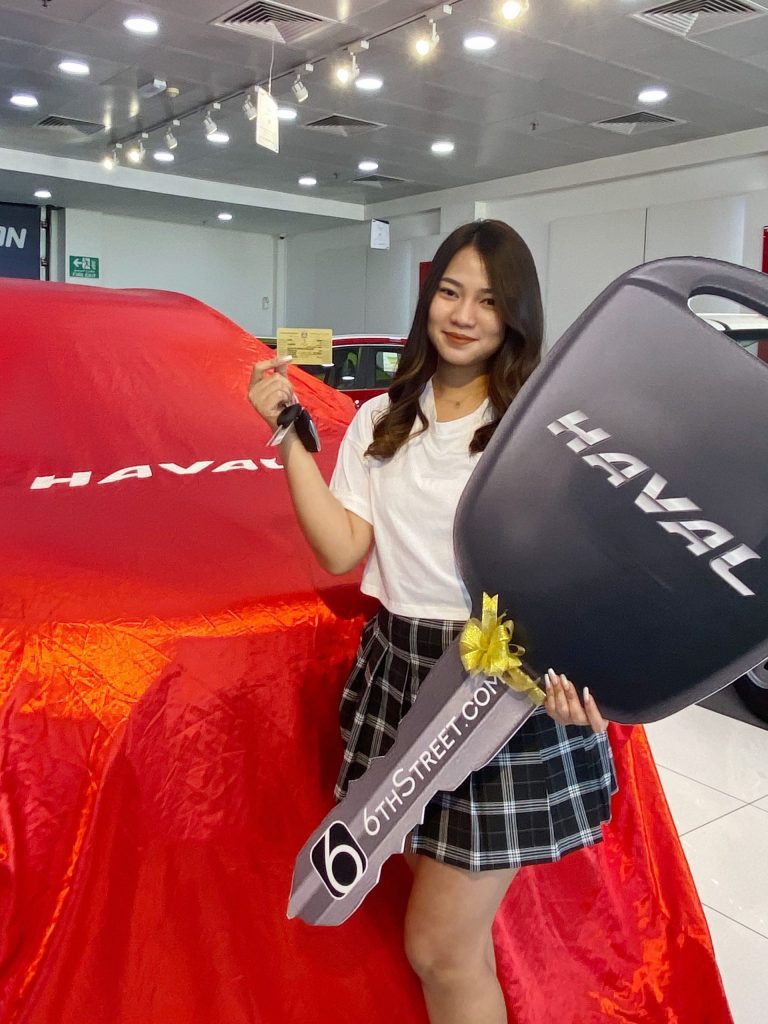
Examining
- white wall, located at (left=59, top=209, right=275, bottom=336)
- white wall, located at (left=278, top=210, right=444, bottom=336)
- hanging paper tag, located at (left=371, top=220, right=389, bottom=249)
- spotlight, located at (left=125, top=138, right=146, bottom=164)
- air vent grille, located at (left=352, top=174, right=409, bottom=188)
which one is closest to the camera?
hanging paper tag, located at (left=371, top=220, right=389, bottom=249)

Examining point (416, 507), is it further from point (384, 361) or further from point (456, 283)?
point (384, 361)

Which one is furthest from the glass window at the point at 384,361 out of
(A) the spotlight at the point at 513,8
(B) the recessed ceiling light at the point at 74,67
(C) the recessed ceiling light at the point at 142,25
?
(B) the recessed ceiling light at the point at 74,67

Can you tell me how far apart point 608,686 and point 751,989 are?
3.67ft

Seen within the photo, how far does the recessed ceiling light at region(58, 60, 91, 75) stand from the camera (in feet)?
21.4

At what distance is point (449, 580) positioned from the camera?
3.58 feet

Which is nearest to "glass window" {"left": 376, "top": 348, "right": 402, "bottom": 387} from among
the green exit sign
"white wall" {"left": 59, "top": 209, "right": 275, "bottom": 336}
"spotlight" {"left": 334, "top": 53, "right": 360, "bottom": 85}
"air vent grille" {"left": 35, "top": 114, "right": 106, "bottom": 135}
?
"spotlight" {"left": 334, "top": 53, "right": 360, "bottom": 85}

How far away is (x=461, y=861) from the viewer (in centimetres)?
106

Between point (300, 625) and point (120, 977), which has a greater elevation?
point (300, 625)

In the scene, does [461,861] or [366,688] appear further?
[366,688]

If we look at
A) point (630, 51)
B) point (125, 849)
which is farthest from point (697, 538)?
point (630, 51)

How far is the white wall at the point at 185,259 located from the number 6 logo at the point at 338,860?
1262 cm

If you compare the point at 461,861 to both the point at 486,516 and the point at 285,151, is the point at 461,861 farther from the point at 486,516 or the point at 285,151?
the point at 285,151

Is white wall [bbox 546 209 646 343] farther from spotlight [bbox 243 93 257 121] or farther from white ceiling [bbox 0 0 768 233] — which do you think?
spotlight [bbox 243 93 257 121]

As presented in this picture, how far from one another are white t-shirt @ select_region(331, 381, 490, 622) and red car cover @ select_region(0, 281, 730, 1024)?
0.55 feet
